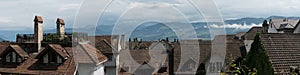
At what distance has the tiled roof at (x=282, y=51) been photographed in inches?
484

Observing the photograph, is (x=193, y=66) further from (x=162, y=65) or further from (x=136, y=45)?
(x=136, y=45)

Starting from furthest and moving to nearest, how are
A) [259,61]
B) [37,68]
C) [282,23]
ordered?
1. [282,23]
2. [37,68]
3. [259,61]

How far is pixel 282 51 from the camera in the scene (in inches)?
527

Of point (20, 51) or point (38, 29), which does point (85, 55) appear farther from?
point (38, 29)

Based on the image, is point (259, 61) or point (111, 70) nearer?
point (259, 61)

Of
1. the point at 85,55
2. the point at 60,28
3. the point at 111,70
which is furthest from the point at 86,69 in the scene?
→ the point at 60,28

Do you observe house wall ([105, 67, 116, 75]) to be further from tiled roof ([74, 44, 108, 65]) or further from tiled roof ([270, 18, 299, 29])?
tiled roof ([270, 18, 299, 29])

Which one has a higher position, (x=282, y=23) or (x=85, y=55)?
(x=282, y=23)

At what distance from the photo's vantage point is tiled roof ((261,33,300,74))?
12302mm

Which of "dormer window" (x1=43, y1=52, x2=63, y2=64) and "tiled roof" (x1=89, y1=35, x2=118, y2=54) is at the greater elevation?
"tiled roof" (x1=89, y1=35, x2=118, y2=54)

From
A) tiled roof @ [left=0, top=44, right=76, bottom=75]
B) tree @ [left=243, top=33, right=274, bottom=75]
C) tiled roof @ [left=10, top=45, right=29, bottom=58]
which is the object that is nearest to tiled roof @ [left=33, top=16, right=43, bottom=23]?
tiled roof @ [left=10, top=45, right=29, bottom=58]

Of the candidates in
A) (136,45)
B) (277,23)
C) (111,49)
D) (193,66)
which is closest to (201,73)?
(193,66)

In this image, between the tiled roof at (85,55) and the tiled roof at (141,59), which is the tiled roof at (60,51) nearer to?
the tiled roof at (85,55)

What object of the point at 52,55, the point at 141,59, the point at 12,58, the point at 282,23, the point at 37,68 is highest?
the point at 282,23
